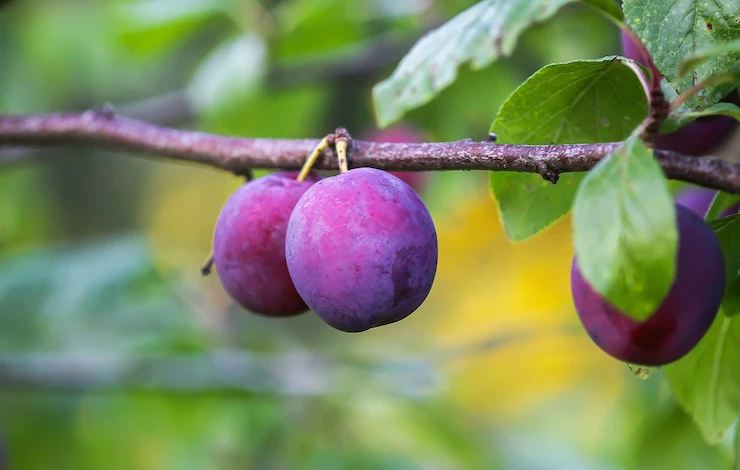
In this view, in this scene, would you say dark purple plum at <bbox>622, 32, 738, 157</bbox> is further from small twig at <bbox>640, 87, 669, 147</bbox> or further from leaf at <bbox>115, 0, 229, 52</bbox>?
leaf at <bbox>115, 0, 229, 52</bbox>

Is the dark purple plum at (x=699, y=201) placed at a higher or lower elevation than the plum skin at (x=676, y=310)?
lower

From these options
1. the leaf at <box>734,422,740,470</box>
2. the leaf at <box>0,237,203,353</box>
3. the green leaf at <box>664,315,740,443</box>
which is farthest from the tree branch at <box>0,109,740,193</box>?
the leaf at <box>0,237,203,353</box>

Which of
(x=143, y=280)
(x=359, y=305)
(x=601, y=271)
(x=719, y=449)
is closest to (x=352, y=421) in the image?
(x=143, y=280)

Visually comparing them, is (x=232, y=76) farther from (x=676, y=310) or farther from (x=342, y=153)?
(x=676, y=310)

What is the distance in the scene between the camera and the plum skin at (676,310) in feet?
2.00

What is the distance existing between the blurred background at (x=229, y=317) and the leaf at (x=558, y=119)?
63cm

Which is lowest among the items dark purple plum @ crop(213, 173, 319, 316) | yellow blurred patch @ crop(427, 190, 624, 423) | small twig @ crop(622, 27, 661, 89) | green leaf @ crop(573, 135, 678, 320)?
yellow blurred patch @ crop(427, 190, 624, 423)

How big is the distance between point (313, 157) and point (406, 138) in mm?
976

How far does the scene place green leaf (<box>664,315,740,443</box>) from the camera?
0.80 meters

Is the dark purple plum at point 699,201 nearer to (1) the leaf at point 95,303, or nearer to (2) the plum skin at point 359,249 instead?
(2) the plum skin at point 359,249

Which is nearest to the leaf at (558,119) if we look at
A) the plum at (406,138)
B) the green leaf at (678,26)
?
the green leaf at (678,26)

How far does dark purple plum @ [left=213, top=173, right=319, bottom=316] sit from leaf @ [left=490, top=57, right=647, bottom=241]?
213mm

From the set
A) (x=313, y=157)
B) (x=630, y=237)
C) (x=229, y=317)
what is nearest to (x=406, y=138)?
(x=313, y=157)

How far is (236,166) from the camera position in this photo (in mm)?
914
